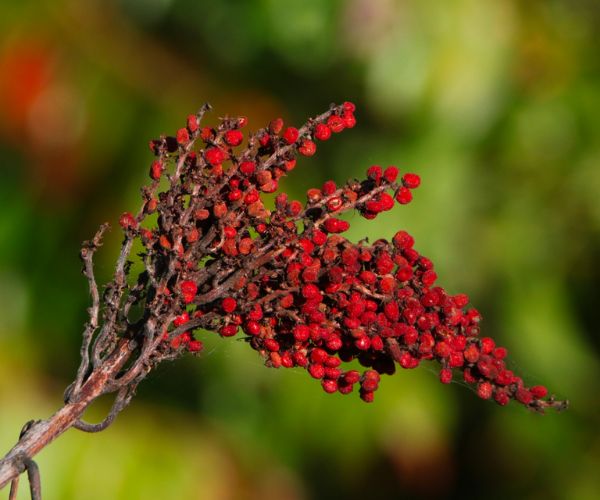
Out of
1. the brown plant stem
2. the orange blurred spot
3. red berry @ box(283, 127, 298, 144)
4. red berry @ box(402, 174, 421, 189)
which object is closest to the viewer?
the brown plant stem

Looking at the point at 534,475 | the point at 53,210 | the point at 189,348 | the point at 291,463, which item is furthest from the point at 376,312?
the point at 534,475

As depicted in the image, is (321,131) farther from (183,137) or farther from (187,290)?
(187,290)

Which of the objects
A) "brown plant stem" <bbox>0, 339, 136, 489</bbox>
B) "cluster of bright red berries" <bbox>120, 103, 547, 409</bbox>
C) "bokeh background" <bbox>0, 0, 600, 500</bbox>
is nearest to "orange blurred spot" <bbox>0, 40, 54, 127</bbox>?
"bokeh background" <bbox>0, 0, 600, 500</bbox>

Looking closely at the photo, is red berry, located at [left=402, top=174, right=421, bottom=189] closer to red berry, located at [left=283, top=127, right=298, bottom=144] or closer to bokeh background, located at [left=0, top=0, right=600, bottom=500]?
red berry, located at [left=283, top=127, right=298, bottom=144]

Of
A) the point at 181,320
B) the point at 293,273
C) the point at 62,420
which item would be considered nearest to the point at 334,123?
the point at 293,273

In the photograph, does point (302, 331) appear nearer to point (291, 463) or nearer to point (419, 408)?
point (419, 408)
